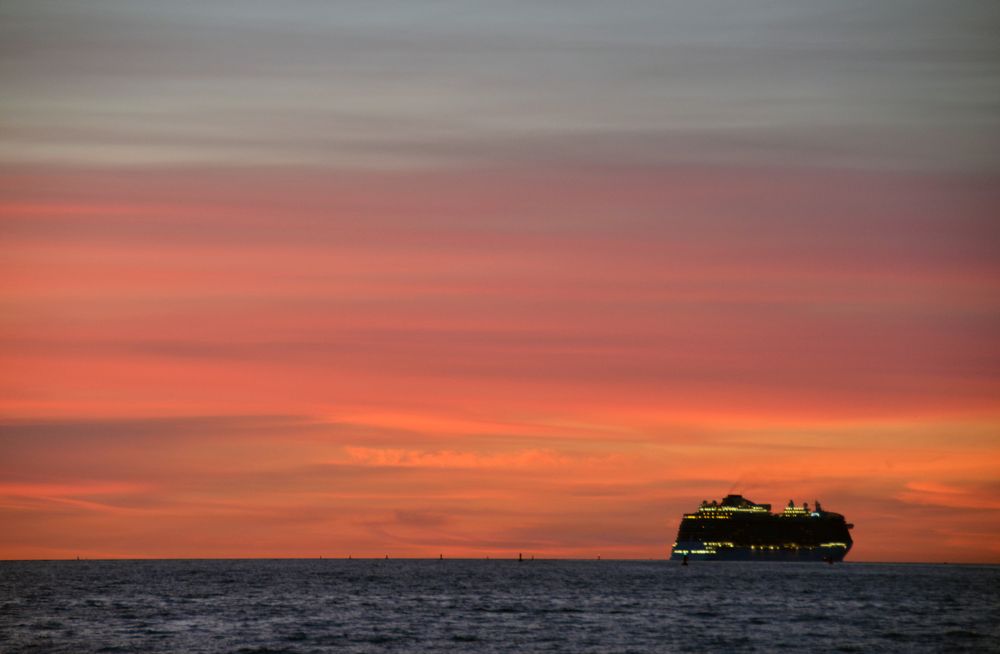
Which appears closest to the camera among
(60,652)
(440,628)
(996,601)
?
(60,652)

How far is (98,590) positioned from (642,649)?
12095 cm

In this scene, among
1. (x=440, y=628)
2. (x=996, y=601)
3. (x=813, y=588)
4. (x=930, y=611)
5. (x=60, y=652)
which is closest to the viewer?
(x=60, y=652)

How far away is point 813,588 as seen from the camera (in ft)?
627

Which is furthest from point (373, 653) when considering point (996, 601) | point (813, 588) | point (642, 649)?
point (813, 588)

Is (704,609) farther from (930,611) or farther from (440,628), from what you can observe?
(440,628)

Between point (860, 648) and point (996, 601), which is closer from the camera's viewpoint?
point (860, 648)

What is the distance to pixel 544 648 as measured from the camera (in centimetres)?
9356

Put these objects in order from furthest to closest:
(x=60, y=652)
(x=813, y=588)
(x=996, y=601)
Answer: (x=813, y=588), (x=996, y=601), (x=60, y=652)

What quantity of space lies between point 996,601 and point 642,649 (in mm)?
88548

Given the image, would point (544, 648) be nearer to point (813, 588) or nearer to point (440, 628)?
point (440, 628)

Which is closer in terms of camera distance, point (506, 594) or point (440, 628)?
point (440, 628)

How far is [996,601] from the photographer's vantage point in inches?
6452

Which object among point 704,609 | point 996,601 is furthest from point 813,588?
point 704,609

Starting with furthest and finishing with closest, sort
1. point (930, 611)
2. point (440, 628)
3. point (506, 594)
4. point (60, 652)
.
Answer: point (506, 594), point (930, 611), point (440, 628), point (60, 652)
